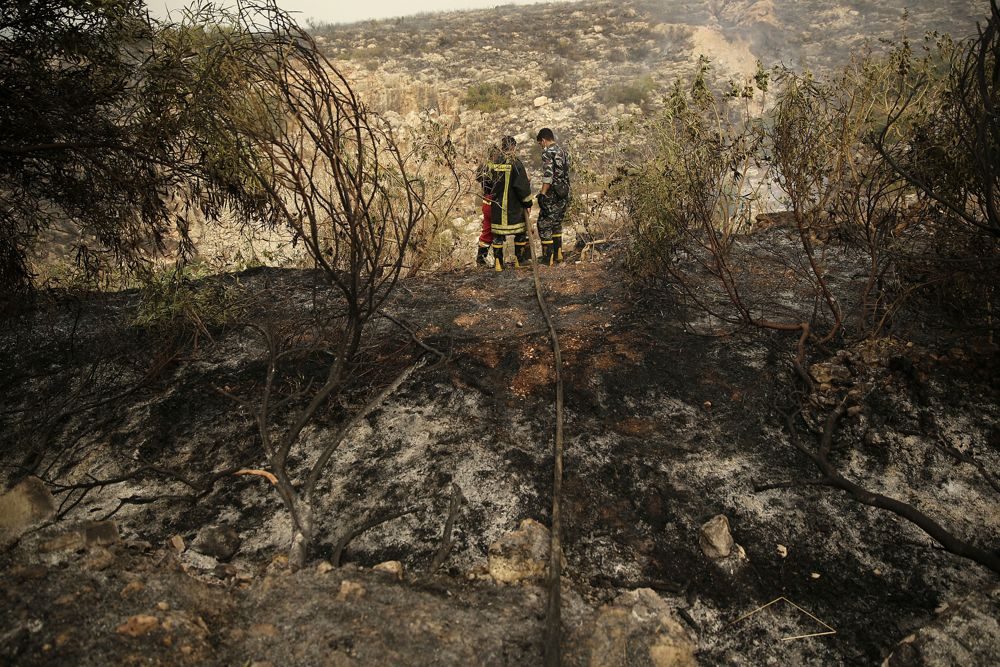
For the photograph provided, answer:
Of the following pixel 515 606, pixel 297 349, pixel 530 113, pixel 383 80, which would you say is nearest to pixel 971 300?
pixel 515 606

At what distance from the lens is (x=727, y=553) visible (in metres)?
2.69

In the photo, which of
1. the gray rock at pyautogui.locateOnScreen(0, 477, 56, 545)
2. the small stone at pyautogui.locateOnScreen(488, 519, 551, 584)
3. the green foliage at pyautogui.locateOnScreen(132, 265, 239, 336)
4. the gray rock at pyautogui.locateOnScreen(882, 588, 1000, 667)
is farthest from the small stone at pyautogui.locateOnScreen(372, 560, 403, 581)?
the green foliage at pyautogui.locateOnScreen(132, 265, 239, 336)

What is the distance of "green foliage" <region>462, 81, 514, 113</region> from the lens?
14.6 meters

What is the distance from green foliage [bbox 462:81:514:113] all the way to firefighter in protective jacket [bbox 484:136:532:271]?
28.9 ft

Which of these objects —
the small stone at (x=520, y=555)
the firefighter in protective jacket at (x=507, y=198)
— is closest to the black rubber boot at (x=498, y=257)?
the firefighter in protective jacket at (x=507, y=198)

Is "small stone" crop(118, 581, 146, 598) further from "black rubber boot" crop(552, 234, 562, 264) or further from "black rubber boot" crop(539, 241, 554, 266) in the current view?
"black rubber boot" crop(552, 234, 562, 264)

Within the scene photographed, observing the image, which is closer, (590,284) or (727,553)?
(727,553)

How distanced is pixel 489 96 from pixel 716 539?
48.3 ft

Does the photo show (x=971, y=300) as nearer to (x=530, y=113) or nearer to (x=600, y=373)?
(x=600, y=373)

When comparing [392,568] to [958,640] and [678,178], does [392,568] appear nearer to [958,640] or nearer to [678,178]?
[958,640]

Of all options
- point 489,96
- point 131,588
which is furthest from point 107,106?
point 489,96

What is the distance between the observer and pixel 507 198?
21.8 feet

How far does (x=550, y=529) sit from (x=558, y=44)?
20.3 m

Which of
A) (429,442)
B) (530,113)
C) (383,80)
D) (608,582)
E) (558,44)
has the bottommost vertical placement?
(608,582)
